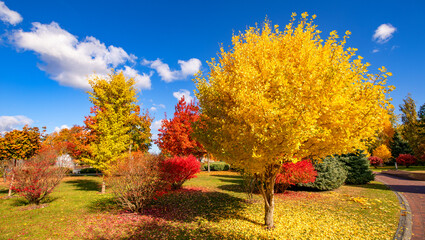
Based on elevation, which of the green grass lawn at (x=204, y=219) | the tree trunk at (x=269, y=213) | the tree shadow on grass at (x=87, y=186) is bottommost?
the tree shadow on grass at (x=87, y=186)

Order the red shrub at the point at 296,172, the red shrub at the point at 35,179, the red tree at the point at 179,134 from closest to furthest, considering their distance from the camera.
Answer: the red shrub at the point at 35,179 < the red shrub at the point at 296,172 < the red tree at the point at 179,134

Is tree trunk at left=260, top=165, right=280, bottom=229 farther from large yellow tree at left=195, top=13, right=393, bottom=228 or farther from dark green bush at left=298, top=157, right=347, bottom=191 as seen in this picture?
dark green bush at left=298, top=157, right=347, bottom=191

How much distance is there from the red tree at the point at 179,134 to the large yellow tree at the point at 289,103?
50.8ft

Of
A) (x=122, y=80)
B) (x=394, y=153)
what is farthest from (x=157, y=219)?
(x=394, y=153)

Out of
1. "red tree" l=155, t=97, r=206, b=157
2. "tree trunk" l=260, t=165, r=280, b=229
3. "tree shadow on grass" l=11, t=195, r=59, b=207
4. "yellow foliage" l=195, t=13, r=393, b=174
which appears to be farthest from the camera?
"red tree" l=155, t=97, r=206, b=157

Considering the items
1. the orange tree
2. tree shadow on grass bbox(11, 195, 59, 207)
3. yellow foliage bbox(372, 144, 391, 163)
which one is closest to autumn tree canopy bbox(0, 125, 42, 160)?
the orange tree

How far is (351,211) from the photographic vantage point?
9375 mm

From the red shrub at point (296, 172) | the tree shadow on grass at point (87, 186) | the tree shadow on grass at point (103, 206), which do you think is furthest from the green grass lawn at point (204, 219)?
the tree shadow on grass at point (87, 186)

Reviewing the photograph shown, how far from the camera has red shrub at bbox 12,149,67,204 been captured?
10102mm

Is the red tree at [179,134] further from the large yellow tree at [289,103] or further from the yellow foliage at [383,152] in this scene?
the yellow foliage at [383,152]

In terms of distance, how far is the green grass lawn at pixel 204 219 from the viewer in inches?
263

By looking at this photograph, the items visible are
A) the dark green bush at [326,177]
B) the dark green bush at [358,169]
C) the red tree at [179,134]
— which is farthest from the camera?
the red tree at [179,134]

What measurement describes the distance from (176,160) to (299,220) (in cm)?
844

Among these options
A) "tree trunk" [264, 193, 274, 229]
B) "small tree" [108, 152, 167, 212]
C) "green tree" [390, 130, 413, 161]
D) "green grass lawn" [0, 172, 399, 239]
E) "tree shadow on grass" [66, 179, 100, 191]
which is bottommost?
"tree shadow on grass" [66, 179, 100, 191]
